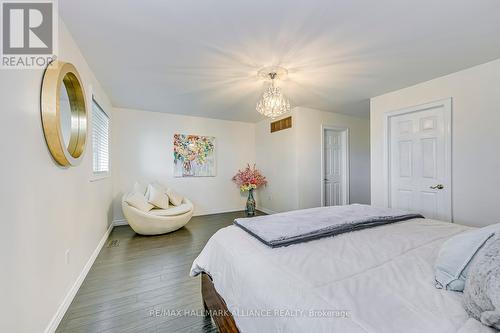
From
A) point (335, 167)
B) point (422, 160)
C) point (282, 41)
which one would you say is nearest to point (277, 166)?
point (335, 167)

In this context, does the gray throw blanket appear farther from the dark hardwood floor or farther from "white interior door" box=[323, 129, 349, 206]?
"white interior door" box=[323, 129, 349, 206]

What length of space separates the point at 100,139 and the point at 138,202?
3.68 feet

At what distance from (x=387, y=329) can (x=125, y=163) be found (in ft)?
15.2

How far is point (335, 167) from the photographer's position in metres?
4.66

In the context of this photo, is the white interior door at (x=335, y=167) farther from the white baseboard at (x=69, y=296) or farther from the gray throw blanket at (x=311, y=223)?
the white baseboard at (x=69, y=296)

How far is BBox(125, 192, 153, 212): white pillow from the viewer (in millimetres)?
3322

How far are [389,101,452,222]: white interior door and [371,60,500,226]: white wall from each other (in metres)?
0.09

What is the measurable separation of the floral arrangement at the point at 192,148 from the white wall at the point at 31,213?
2674 mm

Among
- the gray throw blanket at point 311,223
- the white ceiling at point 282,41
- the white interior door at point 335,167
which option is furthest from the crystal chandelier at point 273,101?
the white interior door at point 335,167

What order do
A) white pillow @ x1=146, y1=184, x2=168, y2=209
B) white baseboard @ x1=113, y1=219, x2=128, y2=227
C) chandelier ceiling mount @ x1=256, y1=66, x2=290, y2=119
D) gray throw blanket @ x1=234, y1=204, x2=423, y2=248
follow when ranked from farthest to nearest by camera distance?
white baseboard @ x1=113, y1=219, x2=128, y2=227
white pillow @ x1=146, y1=184, x2=168, y2=209
chandelier ceiling mount @ x1=256, y1=66, x2=290, y2=119
gray throw blanket @ x1=234, y1=204, x2=423, y2=248

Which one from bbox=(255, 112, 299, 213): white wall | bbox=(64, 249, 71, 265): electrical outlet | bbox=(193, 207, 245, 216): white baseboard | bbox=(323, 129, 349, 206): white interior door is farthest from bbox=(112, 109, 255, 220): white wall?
bbox=(64, 249, 71, 265): electrical outlet

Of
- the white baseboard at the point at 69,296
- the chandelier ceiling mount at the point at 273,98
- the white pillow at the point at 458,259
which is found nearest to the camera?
the white pillow at the point at 458,259

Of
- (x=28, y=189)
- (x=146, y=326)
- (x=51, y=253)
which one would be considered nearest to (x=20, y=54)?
(x=28, y=189)

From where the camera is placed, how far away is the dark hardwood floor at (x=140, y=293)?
60.5 inches
